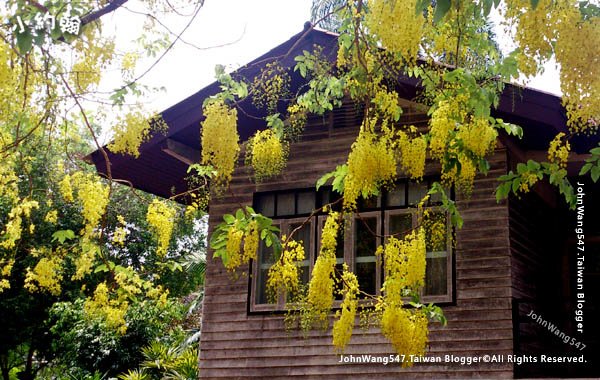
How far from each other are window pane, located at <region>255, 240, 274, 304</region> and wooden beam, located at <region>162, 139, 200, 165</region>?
141 cm

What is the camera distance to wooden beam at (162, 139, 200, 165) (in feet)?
35.0

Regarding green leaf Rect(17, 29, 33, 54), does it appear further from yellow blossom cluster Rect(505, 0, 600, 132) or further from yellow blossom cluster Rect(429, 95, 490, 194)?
yellow blossom cluster Rect(429, 95, 490, 194)

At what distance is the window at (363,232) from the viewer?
361 inches

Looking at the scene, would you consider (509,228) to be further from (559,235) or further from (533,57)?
(533,57)

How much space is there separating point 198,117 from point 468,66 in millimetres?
3841

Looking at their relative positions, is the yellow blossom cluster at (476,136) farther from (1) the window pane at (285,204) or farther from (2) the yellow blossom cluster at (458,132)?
(1) the window pane at (285,204)

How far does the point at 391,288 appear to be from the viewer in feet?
22.9

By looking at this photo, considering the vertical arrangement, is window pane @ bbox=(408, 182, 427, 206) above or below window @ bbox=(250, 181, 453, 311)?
above

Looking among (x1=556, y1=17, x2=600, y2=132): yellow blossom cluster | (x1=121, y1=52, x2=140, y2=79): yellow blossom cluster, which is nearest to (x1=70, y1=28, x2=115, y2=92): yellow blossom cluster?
(x1=121, y1=52, x2=140, y2=79): yellow blossom cluster

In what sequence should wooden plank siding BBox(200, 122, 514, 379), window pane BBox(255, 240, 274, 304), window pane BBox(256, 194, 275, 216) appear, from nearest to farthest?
1. wooden plank siding BBox(200, 122, 514, 379)
2. window pane BBox(255, 240, 274, 304)
3. window pane BBox(256, 194, 275, 216)

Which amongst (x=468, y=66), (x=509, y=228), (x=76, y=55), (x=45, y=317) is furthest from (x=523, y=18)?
(x=45, y=317)

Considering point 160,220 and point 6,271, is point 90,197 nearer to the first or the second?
point 160,220

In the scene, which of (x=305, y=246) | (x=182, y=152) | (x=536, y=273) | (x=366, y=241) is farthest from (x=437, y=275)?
(x=182, y=152)

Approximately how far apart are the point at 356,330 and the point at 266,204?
76.0 inches
